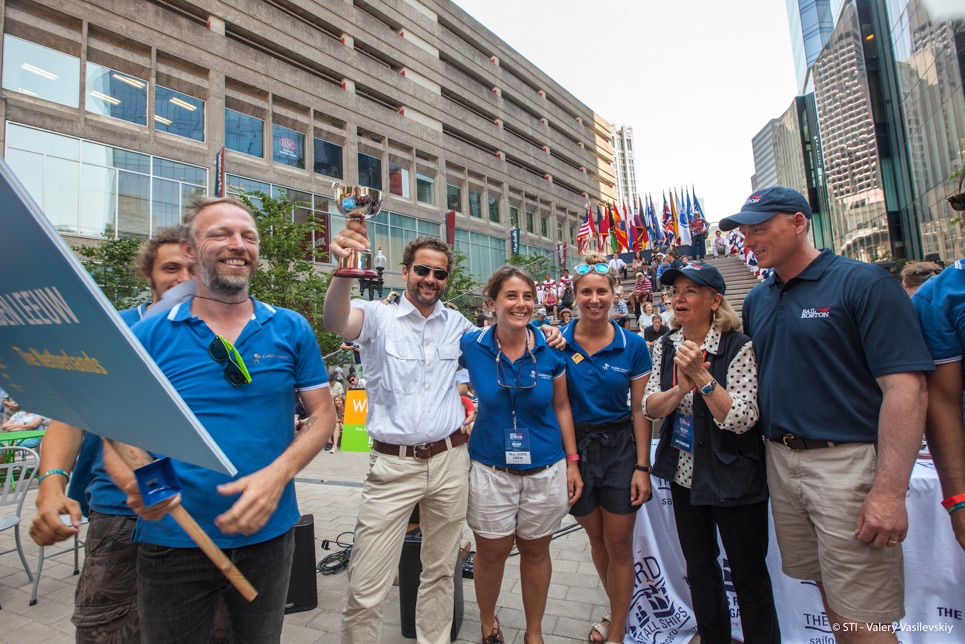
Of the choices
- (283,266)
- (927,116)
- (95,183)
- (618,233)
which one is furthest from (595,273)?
(927,116)

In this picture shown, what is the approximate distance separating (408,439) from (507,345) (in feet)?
2.66

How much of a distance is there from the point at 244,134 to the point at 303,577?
26.1 m

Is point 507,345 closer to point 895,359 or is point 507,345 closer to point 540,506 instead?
point 540,506

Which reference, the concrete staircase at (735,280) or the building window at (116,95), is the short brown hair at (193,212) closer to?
the concrete staircase at (735,280)

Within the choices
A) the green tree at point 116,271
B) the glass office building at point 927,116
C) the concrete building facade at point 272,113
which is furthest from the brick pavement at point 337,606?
the glass office building at point 927,116

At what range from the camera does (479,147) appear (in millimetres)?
40125

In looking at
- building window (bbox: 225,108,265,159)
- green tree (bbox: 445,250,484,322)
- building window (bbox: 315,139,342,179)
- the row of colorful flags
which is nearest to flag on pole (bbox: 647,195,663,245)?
the row of colorful flags

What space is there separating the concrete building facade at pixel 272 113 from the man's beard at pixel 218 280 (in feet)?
70.1

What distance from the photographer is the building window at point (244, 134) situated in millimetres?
23906

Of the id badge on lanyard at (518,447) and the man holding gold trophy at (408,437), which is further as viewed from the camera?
the id badge on lanyard at (518,447)

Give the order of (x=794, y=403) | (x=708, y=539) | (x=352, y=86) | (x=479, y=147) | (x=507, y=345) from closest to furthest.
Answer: (x=794, y=403) → (x=708, y=539) → (x=507, y=345) → (x=352, y=86) → (x=479, y=147)

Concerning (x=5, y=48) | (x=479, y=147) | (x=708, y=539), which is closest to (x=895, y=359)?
(x=708, y=539)

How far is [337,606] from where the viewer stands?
11.6 ft

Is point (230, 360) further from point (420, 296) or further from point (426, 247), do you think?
point (426, 247)
